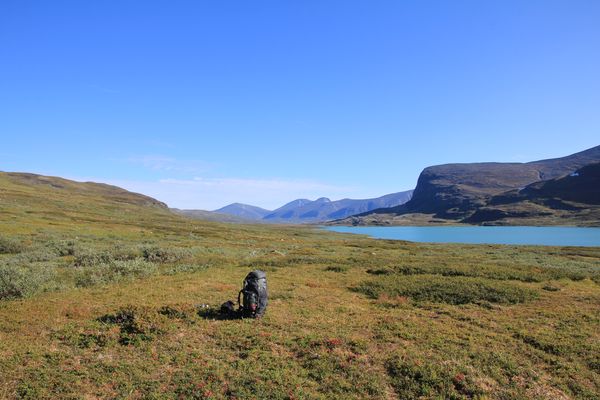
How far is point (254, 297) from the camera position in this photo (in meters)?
17.1

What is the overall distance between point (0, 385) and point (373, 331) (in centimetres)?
1292

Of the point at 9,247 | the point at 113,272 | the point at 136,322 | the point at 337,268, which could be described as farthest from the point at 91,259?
the point at 337,268

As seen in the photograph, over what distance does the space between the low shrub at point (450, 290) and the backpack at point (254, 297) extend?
8.85 meters

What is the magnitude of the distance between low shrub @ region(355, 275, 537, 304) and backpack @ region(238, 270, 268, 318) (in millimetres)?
8850

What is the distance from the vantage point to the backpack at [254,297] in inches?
667

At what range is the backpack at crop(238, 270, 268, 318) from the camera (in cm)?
1694

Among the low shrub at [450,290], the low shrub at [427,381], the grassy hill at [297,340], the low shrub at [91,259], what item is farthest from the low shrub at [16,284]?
the low shrub at [450,290]

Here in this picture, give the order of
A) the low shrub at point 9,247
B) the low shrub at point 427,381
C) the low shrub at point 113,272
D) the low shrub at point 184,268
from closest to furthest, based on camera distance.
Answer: the low shrub at point 427,381, the low shrub at point 113,272, the low shrub at point 184,268, the low shrub at point 9,247

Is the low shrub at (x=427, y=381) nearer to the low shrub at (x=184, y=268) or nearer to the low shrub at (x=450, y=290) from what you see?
the low shrub at (x=450, y=290)

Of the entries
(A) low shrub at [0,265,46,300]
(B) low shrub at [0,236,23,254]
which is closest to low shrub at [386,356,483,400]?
(A) low shrub at [0,265,46,300]

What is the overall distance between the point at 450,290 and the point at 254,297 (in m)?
13.5

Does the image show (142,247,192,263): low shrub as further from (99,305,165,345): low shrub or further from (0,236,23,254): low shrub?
(99,305,165,345): low shrub

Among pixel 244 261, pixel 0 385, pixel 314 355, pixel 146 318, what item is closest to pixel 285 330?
pixel 314 355

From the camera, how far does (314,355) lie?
13078 mm
